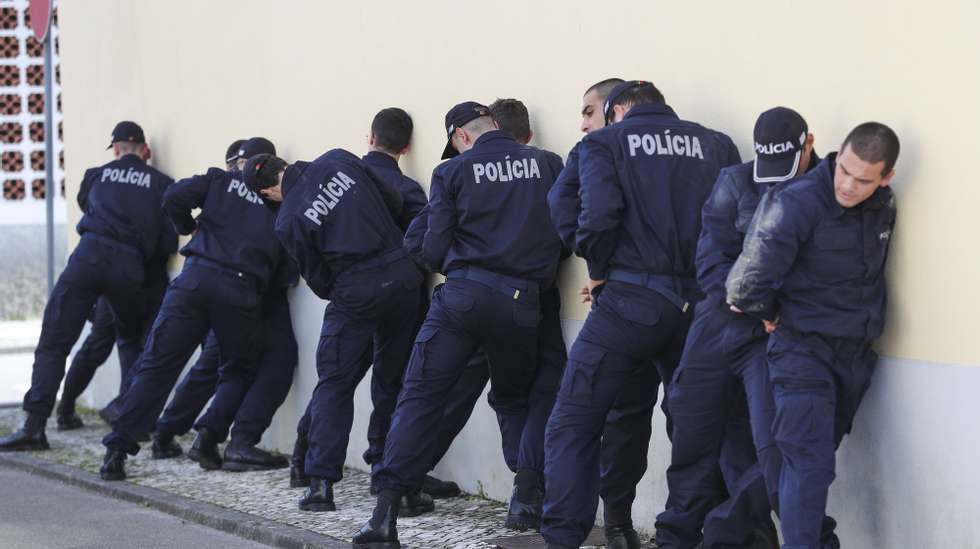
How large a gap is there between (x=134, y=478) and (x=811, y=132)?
4806 millimetres

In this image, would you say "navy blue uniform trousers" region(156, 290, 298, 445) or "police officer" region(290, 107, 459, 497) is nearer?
"police officer" region(290, 107, 459, 497)

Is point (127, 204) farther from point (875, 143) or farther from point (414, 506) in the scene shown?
point (875, 143)

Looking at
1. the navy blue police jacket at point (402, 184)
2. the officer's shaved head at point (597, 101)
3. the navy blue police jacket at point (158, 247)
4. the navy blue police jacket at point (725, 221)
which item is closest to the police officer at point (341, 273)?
the navy blue police jacket at point (402, 184)

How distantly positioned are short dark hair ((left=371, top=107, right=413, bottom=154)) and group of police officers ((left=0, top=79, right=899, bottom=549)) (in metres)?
0.01

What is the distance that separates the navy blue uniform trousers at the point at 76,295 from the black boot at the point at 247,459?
5.02 feet

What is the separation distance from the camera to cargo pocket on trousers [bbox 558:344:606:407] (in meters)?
5.95

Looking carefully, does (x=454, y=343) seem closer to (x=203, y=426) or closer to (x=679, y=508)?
(x=679, y=508)

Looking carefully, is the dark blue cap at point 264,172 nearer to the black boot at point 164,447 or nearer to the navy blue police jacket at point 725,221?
the black boot at point 164,447

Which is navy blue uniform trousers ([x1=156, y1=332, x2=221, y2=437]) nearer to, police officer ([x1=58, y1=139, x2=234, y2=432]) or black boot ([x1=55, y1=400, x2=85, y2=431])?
police officer ([x1=58, y1=139, x2=234, y2=432])

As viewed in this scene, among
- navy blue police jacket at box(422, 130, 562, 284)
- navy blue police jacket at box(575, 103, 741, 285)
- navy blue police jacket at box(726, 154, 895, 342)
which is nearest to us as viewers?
navy blue police jacket at box(726, 154, 895, 342)

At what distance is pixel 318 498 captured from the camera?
A: 761cm

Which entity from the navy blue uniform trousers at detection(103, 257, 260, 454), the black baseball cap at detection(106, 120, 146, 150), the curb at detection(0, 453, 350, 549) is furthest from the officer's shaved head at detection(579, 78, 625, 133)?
the black baseball cap at detection(106, 120, 146, 150)

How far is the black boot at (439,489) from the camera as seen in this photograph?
7945mm

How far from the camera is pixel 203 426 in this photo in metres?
9.17
